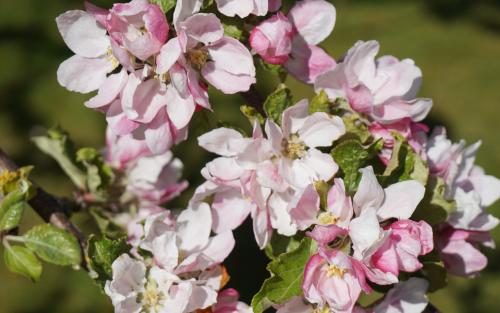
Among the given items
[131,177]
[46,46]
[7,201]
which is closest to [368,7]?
[46,46]

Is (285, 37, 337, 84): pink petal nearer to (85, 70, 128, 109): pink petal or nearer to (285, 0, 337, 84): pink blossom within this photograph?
(285, 0, 337, 84): pink blossom

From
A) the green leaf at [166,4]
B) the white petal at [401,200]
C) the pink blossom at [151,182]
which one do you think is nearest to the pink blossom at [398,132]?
the white petal at [401,200]

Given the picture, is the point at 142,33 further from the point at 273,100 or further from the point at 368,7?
the point at 368,7

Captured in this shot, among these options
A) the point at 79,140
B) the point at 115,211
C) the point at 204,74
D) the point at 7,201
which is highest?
the point at 204,74

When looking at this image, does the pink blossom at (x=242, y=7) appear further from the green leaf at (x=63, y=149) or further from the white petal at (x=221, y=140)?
the green leaf at (x=63, y=149)

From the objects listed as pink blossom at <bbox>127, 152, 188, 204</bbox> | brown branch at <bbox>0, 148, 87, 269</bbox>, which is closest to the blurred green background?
pink blossom at <bbox>127, 152, 188, 204</bbox>

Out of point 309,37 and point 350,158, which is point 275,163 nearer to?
point 350,158

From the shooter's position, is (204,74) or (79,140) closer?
(204,74)
